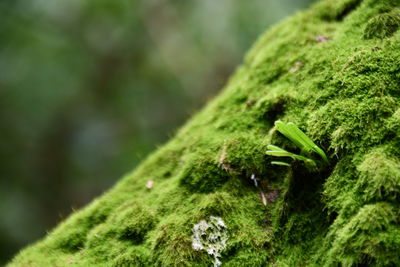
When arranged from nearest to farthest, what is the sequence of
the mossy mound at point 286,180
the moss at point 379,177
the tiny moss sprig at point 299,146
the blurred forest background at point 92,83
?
A: 1. the moss at point 379,177
2. the mossy mound at point 286,180
3. the tiny moss sprig at point 299,146
4. the blurred forest background at point 92,83

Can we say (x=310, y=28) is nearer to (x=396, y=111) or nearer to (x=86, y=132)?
(x=396, y=111)

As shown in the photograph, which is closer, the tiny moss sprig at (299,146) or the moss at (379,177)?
the moss at (379,177)

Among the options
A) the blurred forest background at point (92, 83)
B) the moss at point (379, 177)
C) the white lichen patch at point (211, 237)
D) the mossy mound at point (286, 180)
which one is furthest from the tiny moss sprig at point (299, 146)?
the blurred forest background at point (92, 83)

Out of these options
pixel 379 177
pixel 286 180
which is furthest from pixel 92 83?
pixel 379 177

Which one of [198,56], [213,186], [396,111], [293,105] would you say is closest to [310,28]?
[293,105]

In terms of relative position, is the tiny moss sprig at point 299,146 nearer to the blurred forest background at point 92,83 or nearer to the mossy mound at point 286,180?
the mossy mound at point 286,180

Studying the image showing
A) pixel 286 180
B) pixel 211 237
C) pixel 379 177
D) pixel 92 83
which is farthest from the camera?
pixel 92 83

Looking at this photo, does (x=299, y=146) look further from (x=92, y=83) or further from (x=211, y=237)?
(x=92, y=83)
